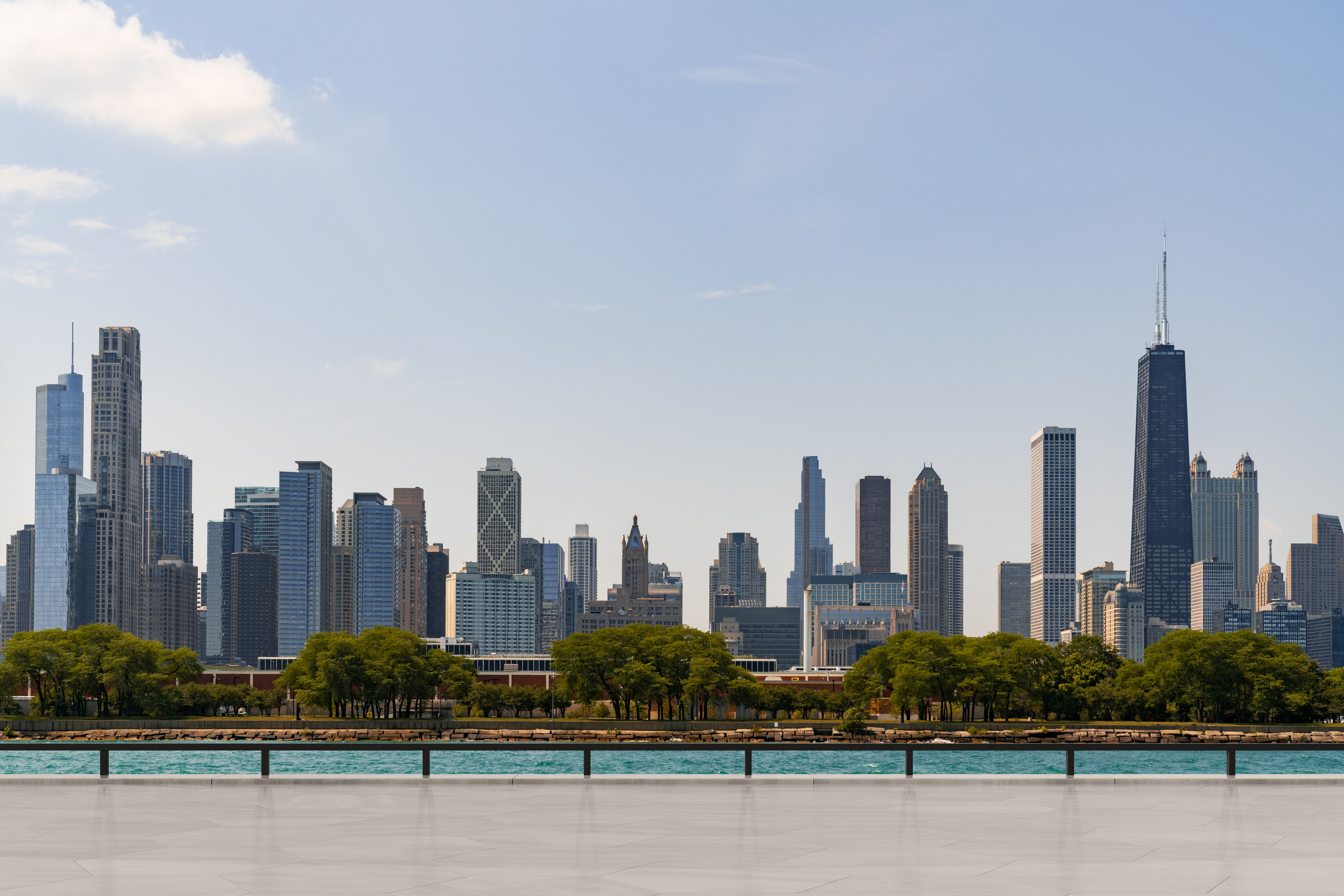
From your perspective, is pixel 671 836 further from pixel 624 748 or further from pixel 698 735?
pixel 698 735

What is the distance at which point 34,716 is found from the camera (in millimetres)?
167500

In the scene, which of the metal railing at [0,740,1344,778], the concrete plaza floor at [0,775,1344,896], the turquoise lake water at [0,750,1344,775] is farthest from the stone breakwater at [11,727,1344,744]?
the concrete plaza floor at [0,775,1344,896]

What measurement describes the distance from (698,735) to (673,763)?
2786 cm

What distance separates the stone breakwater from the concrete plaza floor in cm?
10928

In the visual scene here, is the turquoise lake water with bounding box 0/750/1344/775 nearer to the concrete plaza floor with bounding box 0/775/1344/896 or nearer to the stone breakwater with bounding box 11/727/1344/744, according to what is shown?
the stone breakwater with bounding box 11/727/1344/744

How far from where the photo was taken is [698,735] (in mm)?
150375

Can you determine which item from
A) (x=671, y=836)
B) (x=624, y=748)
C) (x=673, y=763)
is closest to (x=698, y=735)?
(x=673, y=763)

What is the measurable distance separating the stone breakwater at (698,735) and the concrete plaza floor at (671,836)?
109278 millimetres

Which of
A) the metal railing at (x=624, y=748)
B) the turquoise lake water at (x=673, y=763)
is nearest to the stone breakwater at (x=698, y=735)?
the turquoise lake water at (x=673, y=763)

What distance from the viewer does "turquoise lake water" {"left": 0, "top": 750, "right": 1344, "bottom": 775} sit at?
9488cm

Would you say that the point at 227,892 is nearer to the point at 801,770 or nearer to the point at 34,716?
the point at 801,770

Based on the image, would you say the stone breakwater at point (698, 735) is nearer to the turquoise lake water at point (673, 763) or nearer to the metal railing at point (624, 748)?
the turquoise lake water at point (673, 763)

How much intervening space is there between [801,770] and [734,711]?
7218 centimetres

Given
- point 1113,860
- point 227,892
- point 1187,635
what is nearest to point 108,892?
point 227,892
